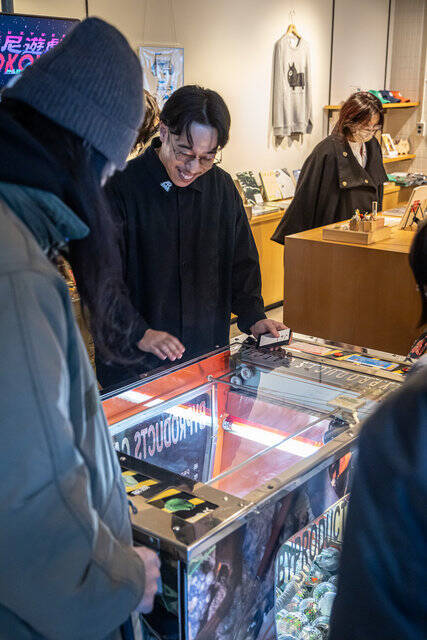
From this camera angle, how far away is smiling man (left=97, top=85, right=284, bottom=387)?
2.17m

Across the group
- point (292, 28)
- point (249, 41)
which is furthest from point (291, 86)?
point (249, 41)

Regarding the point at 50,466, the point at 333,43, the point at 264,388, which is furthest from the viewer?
the point at 333,43

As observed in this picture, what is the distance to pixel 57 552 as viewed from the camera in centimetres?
84

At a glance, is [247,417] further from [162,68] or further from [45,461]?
[162,68]

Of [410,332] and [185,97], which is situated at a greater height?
[185,97]

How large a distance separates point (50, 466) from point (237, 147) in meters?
5.68

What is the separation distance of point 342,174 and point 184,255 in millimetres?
2009

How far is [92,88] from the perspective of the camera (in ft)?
2.98

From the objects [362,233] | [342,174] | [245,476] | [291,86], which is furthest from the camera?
[291,86]

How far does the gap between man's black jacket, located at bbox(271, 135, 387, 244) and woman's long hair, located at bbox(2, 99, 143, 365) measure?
3154mm

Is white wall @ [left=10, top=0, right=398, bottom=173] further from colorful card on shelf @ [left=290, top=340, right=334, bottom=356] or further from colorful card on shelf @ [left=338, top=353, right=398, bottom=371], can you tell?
colorful card on shelf @ [left=338, top=353, right=398, bottom=371]

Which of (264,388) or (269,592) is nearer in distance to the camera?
(269,592)

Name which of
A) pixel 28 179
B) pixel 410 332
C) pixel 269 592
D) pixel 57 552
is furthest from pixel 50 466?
pixel 410 332

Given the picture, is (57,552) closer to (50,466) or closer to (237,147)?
(50,466)
